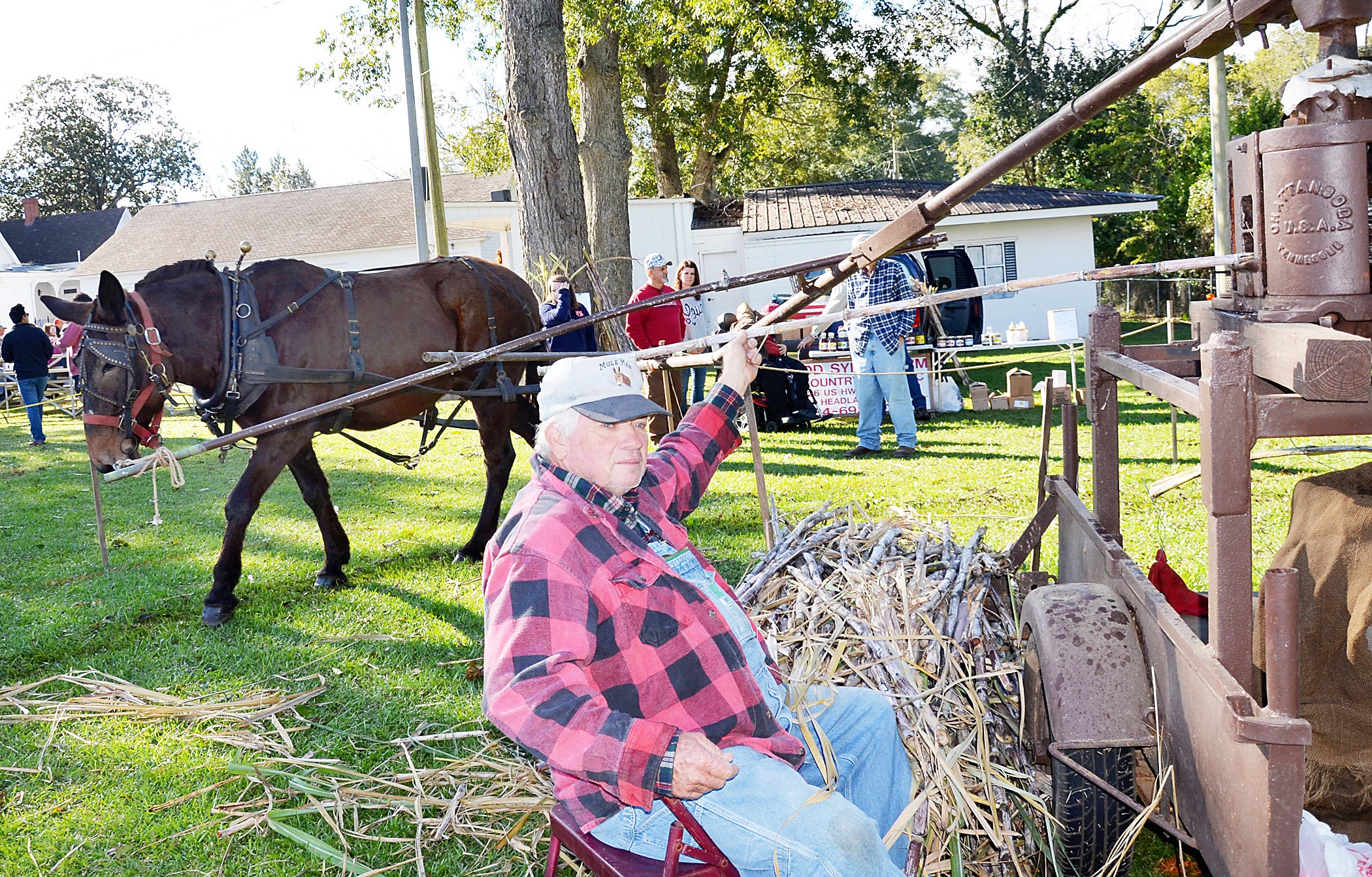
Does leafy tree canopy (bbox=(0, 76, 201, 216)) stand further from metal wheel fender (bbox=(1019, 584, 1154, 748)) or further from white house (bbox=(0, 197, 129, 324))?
metal wheel fender (bbox=(1019, 584, 1154, 748))

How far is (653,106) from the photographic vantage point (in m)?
30.5

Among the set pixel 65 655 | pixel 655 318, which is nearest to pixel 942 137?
pixel 655 318

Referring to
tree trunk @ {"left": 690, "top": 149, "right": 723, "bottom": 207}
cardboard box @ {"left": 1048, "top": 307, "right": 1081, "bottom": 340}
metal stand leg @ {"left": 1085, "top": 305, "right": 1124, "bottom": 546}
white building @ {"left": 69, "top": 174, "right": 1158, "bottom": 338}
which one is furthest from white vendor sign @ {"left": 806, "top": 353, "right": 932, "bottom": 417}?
tree trunk @ {"left": 690, "top": 149, "right": 723, "bottom": 207}

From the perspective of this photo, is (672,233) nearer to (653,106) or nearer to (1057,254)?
(653,106)

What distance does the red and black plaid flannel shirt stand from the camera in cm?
236

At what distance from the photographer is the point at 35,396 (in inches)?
738

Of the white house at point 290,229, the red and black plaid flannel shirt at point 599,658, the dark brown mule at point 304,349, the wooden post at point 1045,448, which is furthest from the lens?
the white house at point 290,229

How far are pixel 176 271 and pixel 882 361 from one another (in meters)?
6.80

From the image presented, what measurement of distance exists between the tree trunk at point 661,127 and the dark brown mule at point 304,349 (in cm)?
2337

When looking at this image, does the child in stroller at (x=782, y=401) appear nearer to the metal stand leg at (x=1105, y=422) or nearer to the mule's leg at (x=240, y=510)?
the mule's leg at (x=240, y=510)

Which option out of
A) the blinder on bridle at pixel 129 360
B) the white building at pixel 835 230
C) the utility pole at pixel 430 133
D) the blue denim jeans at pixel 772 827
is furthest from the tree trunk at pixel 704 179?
the blue denim jeans at pixel 772 827

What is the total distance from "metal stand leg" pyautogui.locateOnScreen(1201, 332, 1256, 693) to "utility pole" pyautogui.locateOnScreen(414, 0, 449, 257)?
58.7 ft

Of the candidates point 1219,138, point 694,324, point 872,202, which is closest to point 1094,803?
point 694,324

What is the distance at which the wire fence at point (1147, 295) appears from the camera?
31453 millimetres
